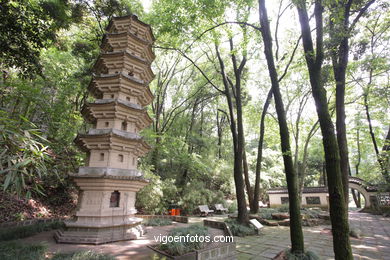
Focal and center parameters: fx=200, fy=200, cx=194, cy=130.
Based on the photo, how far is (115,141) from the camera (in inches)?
333

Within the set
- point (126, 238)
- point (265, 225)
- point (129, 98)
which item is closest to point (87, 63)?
point (129, 98)

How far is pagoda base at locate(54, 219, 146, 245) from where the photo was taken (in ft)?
23.2

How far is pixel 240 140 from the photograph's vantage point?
10898 millimetres

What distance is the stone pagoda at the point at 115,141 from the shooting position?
7621 mm

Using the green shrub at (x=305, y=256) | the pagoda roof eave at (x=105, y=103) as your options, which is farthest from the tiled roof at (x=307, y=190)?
the pagoda roof eave at (x=105, y=103)

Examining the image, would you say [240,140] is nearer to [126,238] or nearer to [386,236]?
[126,238]

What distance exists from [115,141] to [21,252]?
Result: 177 inches

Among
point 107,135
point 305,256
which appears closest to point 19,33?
point 107,135

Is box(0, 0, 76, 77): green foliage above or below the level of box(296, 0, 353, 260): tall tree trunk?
above

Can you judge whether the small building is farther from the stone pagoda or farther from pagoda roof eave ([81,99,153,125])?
pagoda roof eave ([81,99,153,125])

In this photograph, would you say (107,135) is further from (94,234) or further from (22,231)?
(22,231)

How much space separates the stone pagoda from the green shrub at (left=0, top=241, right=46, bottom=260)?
6.84ft

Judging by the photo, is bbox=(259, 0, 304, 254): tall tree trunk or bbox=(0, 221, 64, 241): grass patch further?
bbox=(0, 221, 64, 241): grass patch

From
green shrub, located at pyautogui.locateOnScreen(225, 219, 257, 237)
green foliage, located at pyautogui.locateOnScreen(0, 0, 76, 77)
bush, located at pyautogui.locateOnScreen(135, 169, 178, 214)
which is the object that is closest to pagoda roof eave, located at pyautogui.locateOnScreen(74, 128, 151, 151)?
green foliage, located at pyautogui.locateOnScreen(0, 0, 76, 77)
